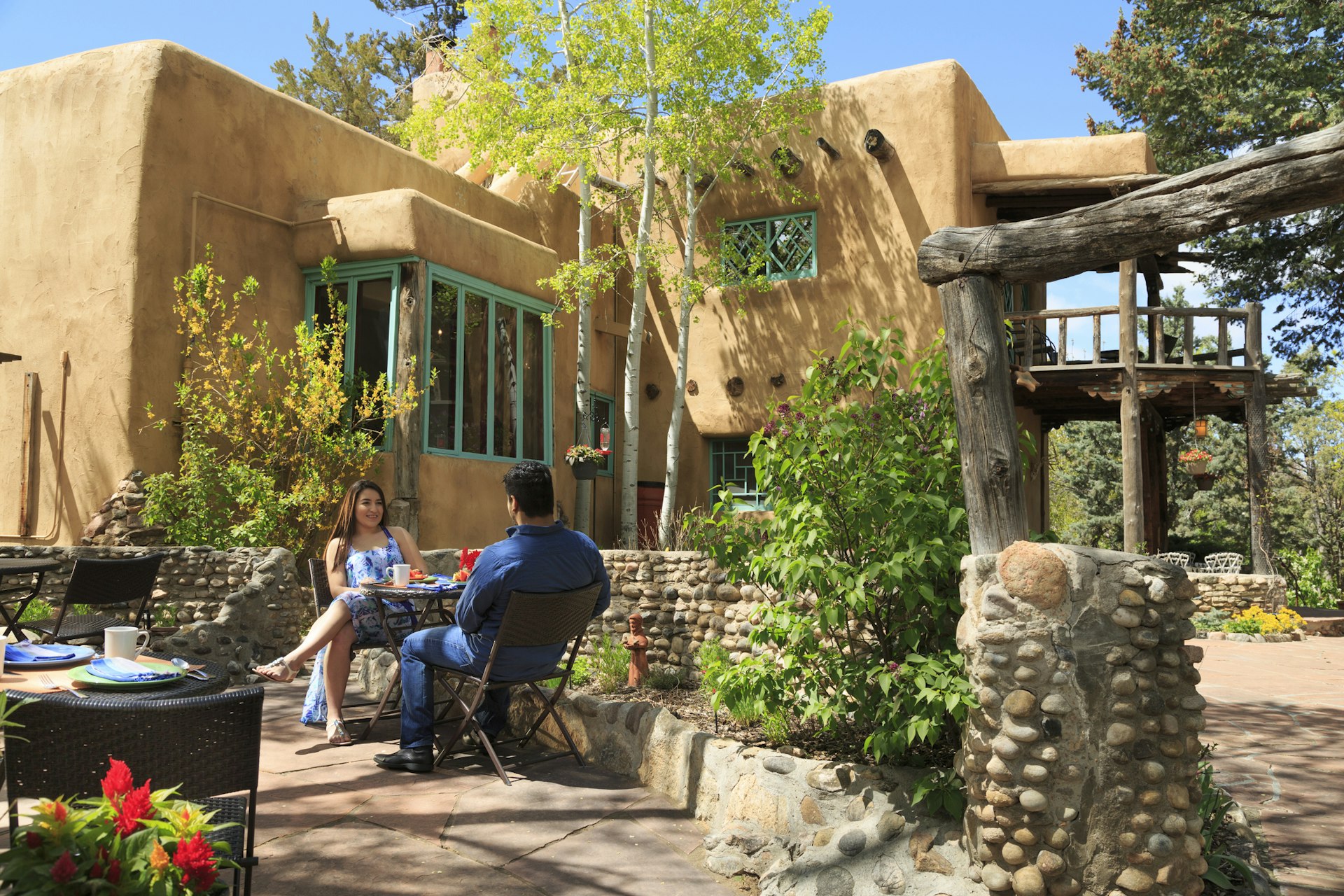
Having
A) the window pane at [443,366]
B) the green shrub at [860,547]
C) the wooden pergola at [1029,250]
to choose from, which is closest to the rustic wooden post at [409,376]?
the window pane at [443,366]

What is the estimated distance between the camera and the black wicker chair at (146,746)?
7.11 feet

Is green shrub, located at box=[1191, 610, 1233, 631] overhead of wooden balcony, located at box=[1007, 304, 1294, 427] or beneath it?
beneath

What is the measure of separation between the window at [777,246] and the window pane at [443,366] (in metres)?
4.31

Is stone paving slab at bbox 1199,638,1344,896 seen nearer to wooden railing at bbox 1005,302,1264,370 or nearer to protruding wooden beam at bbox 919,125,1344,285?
protruding wooden beam at bbox 919,125,1344,285

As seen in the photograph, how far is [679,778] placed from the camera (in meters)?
4.38

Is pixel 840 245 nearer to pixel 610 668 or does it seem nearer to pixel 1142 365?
pixel 1142 365

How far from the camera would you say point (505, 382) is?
34.4 feet

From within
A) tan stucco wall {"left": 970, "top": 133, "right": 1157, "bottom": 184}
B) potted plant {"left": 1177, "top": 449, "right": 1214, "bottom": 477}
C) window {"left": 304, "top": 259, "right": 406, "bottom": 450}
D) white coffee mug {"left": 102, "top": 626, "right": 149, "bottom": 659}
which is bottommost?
white coffee mug {"left": 102, "top": 626, "right": 149, "bottom": 659}

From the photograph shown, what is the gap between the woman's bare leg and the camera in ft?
16.9

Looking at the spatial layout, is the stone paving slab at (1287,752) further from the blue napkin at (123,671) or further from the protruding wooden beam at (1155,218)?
the blue napkin at (123,671)

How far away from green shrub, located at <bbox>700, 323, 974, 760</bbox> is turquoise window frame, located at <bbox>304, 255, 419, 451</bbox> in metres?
5.45

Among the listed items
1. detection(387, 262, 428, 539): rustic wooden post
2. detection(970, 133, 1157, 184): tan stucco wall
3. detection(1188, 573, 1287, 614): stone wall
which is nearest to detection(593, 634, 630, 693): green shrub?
detection(387, 262, 428, 539): rustic wooden post

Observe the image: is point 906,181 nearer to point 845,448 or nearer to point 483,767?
point 845,448

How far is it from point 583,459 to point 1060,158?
23.2 feet
